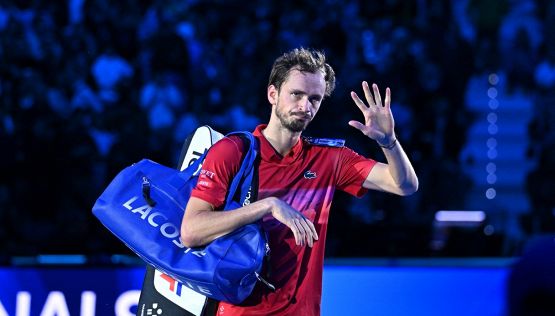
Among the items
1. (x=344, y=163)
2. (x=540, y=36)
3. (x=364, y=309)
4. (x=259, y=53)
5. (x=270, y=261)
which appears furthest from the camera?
(x=540, y=36)

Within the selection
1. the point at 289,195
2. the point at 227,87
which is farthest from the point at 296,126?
the point at 227,87

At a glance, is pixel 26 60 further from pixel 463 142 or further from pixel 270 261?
Answer: pixel 270 261

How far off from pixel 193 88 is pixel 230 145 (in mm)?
5940

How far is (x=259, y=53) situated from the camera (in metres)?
9.70

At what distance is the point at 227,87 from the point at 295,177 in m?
5.89

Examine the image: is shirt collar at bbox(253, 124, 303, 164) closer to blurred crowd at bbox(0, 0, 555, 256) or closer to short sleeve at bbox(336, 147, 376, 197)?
short sleeve at bbox(336, 147, 376, 197)

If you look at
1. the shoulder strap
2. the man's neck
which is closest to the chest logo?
the man's neck

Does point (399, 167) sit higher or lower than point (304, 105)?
lower

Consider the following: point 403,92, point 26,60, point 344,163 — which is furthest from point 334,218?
point 344,163

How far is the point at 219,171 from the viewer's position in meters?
3.38

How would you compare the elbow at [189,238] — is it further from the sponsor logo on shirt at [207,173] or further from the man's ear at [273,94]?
the man's ear at [273,94]

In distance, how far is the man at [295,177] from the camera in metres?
3.37

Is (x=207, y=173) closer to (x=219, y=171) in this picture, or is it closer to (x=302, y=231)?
(x=219, y=171)

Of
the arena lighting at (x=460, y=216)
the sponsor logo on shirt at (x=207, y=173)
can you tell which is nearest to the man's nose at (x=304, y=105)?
the sponsor logo on shirt at (x=207, y=173)
